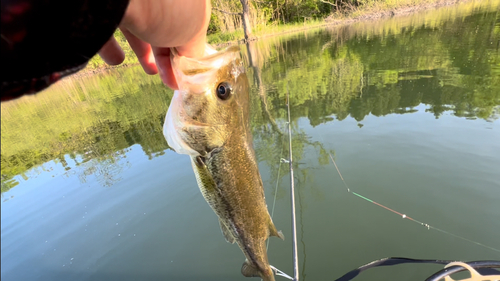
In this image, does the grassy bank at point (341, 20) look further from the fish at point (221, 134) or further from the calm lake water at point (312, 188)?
the fish at point (221, 134)

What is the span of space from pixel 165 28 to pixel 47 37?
36 centimetres

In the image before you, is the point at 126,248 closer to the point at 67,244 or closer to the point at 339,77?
the point at 67,244

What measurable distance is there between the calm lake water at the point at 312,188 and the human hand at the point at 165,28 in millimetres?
3185

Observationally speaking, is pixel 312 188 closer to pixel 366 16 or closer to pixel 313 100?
pixel 313 100

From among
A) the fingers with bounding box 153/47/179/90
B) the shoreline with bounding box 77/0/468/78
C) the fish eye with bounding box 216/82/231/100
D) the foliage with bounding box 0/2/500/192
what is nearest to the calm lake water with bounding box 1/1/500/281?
the foliage with bounding box 0/2/500/192

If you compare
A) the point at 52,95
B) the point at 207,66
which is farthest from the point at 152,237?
the point at 52,95

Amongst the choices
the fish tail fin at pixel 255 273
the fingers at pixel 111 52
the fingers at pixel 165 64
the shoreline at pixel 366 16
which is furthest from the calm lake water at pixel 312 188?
the shoreline at pixel 366 16

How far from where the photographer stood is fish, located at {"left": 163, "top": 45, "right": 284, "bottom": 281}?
49.5 inches

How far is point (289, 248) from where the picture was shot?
3.47 meters

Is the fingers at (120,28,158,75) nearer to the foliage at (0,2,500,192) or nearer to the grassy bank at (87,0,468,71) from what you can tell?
the foliage at (0,2,500,192)

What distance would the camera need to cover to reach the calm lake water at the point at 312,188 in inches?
134

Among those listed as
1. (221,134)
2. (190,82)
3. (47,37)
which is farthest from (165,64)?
(47,37)

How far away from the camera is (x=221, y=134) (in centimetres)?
142

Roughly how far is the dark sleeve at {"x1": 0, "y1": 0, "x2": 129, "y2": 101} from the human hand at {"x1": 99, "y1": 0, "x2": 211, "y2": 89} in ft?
0.44
